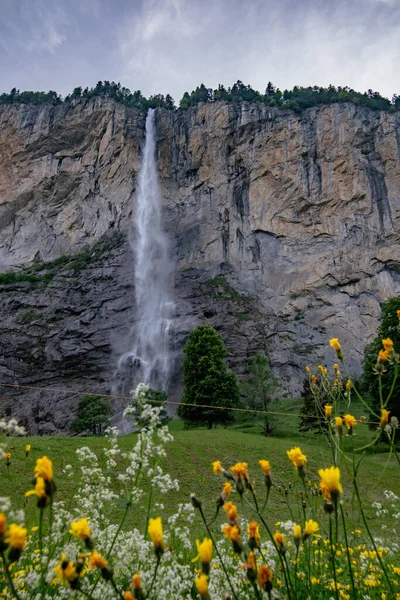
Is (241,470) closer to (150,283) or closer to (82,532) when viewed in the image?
(82,532)

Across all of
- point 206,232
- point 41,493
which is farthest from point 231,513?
point 206,232

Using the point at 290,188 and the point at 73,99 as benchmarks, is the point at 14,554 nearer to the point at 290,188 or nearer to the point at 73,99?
the point at 290,188

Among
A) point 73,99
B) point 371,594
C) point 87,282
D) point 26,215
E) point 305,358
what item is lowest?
point 371,594

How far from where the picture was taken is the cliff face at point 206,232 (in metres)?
51.2

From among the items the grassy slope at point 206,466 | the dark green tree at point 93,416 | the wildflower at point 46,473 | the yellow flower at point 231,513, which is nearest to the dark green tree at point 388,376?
the grassy slope at point 206,466

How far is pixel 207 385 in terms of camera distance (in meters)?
31.3

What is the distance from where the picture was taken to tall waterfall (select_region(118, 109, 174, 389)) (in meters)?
48.2

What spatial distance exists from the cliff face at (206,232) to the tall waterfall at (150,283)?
1423 mm

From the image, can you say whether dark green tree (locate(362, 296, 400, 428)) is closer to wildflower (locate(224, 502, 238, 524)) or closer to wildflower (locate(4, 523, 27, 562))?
wildflower (locate(224, 502, 238, 524))

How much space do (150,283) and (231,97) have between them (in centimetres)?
3968

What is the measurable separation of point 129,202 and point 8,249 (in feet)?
72.5

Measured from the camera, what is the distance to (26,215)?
224 feet

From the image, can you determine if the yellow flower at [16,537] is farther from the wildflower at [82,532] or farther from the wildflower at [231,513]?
the wildflower at [231,513]

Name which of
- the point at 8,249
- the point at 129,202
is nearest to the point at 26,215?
the point at 8,249
